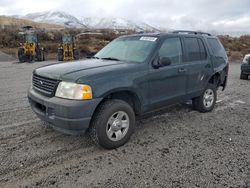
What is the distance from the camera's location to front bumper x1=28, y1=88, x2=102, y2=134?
10.3 feet

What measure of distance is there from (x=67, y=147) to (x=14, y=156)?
76cm

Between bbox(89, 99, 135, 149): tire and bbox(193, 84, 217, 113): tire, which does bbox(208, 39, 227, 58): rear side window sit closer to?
bbox(193, 84, 217, 113): tire

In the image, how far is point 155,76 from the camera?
401 centimetres

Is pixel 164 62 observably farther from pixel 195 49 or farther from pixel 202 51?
pixel 202 51

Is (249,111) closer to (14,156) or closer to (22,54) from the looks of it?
(14,156)

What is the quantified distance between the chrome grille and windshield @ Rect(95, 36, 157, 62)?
139 cm

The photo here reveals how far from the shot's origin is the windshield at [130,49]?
413 cm

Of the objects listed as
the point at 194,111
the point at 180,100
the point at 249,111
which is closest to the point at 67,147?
the point at 180,100

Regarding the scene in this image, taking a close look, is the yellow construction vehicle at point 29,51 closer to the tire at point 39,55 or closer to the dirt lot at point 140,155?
the tire at point 39,55

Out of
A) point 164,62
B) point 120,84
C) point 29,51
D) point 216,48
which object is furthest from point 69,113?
point 29,51

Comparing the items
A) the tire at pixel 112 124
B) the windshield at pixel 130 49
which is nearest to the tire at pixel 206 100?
the windshield at pixel 130 49

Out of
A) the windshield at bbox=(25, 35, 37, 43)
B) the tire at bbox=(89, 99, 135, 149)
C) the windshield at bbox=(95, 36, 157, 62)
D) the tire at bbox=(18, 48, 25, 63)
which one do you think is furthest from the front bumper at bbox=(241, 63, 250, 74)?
the windshield at bbox=(25, 35, 37, 43)

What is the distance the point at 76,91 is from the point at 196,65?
2.88m

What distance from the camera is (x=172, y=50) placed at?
4.49 m
